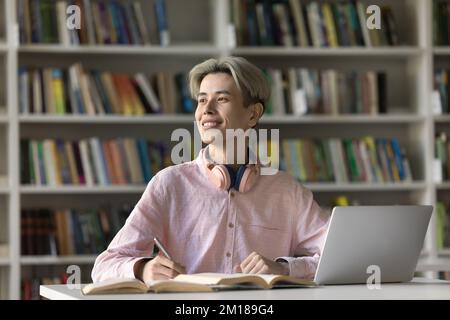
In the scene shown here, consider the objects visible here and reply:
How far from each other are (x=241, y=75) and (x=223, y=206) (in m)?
0.38

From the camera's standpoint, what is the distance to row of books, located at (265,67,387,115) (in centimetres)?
458

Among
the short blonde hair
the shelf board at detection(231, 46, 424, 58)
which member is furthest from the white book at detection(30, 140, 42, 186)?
the short blonde hair

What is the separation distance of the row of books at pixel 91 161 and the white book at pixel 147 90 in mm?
177

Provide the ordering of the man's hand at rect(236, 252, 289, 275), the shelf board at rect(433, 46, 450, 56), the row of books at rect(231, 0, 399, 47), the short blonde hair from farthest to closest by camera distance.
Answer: the shelf board at rect(433, 46, 450, 56), the row of books at rect(231, 0, 399, 47), the short blonde hair, the man's hand at rect(236, 252, 289, 275)

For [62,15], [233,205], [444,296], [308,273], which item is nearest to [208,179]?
[233,205]

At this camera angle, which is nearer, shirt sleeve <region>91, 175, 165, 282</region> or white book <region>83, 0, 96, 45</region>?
shirt sleeve <region>91, 175, 165, 282</region>

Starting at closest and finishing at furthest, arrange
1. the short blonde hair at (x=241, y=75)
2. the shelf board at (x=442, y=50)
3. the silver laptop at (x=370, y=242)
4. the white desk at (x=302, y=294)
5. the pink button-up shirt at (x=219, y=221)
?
the white desk at (x=302, y=294)
the silver laptop at (x=370, y=242)
the pink button-up shirt at (x=219, y=221)
the short blonde hair at (x=241, y=75)
the shelf board at (x=442, y=50)

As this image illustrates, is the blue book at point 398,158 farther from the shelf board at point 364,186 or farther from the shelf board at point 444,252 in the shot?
the shelf board at point 444,252

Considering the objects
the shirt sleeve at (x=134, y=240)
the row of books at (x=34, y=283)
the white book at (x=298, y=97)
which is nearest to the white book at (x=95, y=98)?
the row of books at (x=34, y=283)

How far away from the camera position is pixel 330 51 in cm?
461

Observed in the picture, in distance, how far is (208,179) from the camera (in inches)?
101

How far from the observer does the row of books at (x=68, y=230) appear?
4418 mm

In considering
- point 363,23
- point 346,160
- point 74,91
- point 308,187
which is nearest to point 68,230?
point 74,91

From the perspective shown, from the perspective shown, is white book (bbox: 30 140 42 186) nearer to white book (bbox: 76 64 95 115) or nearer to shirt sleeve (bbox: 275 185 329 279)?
white book (bbox: 76 64 95 115)
